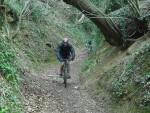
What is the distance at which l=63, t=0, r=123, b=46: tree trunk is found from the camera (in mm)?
13630

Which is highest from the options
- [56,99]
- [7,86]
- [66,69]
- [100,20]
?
[100,20]

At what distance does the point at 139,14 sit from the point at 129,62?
2.86m

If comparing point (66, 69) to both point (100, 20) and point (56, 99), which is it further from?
point (56, 99)

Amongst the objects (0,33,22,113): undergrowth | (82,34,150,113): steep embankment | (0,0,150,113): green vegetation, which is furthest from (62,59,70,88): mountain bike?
(0,33,22,113): undergrowth

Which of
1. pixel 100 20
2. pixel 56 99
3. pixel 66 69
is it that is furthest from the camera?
pixel 100 20

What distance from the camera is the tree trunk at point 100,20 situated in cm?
1363

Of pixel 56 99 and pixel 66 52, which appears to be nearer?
pixel 56 99

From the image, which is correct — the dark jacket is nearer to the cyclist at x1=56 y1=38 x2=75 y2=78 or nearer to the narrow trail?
the cyclist at x1=56 y1=38 x2=75 y2=78

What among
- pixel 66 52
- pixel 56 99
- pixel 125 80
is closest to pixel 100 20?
pixel 66 52

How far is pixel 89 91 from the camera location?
13.4 m

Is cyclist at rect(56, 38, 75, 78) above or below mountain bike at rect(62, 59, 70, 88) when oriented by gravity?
above

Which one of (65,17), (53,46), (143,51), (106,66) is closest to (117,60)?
(106,66)

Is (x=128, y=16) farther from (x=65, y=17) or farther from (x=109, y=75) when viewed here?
(x=65, y=17)

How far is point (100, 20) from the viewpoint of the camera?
14289 mm
